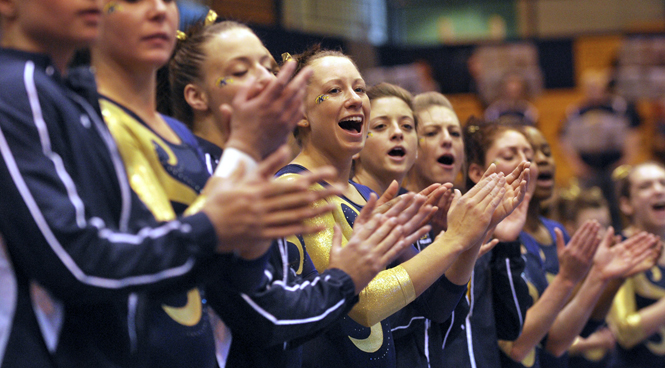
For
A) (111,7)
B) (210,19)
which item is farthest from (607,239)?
(111,7)

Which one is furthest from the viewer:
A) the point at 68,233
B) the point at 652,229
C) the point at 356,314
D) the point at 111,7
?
the point at 652,229

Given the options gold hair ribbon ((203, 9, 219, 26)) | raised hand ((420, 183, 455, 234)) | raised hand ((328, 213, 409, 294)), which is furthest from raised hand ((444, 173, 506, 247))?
gold hair ribbon ((203, 9, 219, 26))

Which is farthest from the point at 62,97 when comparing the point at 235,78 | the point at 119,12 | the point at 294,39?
the point at 294,39

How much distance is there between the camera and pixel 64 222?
3.68 ft

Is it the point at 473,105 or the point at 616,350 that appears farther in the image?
the point at 473,105

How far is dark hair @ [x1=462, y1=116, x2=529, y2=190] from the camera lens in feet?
10.7

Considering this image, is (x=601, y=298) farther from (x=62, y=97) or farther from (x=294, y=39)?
(x=294, y=39)

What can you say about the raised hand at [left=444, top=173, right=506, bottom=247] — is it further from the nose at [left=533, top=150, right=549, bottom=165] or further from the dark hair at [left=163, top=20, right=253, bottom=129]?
the nose at [left=533, top=150, right=549, bottom=165]

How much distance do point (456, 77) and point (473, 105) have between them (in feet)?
1.41

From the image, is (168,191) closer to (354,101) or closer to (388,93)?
(354,101)

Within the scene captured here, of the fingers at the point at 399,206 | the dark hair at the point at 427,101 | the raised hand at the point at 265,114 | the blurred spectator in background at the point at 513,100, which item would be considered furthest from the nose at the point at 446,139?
the blurred spectator in background at the point at 513,100

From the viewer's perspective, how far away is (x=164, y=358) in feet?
4.76

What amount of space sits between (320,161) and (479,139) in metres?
1.28

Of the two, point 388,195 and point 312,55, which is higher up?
point 312,55
